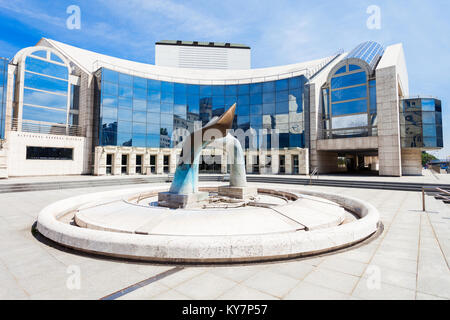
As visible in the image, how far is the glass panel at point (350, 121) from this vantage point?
1171 inches

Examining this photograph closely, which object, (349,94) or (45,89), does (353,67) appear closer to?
(349,94)

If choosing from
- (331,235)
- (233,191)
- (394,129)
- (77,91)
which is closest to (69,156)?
(77,91)

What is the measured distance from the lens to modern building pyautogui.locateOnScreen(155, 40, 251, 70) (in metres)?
135

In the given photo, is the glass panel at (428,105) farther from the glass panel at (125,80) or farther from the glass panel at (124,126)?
the glass panel at (125,80)

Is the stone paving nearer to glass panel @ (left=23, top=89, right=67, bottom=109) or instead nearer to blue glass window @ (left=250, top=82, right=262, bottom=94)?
glass panel @ (left=23, top=89, right=67, bottom=109)

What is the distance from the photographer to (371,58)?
101 feet

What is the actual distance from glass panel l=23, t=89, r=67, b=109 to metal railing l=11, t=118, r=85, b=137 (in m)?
2.52

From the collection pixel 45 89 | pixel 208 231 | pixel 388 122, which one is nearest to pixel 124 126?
pixel 45 89

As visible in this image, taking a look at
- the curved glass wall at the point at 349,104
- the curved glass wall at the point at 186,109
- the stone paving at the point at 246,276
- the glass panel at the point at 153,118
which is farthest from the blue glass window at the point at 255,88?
the stone paving at the point at 246,276

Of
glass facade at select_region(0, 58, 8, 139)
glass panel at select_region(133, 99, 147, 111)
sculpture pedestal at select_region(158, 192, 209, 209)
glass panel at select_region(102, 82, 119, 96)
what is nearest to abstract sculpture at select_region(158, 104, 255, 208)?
sculpture pedestal at select_region(158, 192, 209, 209)

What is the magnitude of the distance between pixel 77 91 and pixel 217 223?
35525mm

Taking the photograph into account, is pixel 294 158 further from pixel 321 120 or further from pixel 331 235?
pixel 331 235

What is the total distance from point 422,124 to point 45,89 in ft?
154

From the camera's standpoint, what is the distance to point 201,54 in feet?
458
